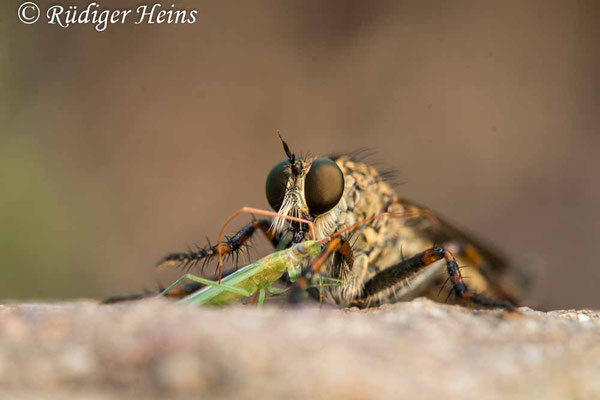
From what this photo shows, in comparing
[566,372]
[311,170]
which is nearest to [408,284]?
[311,170]

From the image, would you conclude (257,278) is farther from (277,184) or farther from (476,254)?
(476,254)

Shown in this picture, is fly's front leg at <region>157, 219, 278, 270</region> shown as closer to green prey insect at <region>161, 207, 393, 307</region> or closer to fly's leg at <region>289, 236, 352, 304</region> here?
green prey insect at <region>161, 207, 393, 307</region>

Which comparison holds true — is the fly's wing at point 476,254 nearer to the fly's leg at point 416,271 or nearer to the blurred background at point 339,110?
the fly's leg at point 416,271

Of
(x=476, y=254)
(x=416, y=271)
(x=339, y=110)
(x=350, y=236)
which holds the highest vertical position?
(x=339, y=110)

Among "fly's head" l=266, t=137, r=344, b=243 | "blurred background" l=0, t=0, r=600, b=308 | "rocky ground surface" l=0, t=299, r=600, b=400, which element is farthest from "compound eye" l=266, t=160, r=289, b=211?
"blurred background" l=0, t=0, r=600, b=308

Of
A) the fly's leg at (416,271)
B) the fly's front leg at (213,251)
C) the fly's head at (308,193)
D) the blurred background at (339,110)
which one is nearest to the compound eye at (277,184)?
the fly's head at (308,193)

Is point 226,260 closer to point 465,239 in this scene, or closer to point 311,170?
point 311,170

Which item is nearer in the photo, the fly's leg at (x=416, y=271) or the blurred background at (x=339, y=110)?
the fly's leg at (x=416, y=271)

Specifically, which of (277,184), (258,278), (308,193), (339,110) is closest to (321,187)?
(308,193)
